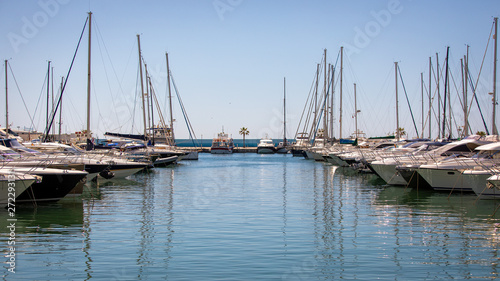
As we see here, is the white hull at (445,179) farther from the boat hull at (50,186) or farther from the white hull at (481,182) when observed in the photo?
Answer: the boat hull at (50,186)

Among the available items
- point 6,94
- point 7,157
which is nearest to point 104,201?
point 7,157

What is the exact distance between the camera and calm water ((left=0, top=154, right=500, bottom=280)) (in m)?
11.7

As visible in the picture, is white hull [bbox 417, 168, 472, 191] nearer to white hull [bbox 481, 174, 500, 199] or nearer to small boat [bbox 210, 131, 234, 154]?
white hull [bbox 481, 174, 500, 199]

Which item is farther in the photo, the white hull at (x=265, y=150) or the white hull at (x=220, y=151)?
the white hull at (x=265, y=150)

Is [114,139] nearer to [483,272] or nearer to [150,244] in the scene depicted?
[150,244]

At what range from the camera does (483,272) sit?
11547 mm

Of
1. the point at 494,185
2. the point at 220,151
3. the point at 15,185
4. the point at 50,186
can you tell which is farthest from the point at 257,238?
the point at 220,151

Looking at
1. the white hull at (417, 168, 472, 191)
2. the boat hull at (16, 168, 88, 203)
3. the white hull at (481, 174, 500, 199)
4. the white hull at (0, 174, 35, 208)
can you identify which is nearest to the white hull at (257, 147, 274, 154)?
the white hull at (417, 168, 472, 191)

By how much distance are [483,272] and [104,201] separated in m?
17.5

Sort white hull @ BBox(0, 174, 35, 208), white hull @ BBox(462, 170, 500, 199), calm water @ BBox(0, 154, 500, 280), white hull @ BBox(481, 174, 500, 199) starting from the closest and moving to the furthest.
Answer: calm water @ BBox(0, 154, 500, 280)
white hull @ BBox(0, 174, 35, 208)
white hull @ BBox(481, 174, 500, 199)
white hull @ BBox(462, 170, 500, 199)

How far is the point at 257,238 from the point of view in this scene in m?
15.1

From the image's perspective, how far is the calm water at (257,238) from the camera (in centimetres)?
1166

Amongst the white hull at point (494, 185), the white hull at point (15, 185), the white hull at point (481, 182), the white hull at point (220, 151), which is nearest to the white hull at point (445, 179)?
the white hull at point (481, 182)

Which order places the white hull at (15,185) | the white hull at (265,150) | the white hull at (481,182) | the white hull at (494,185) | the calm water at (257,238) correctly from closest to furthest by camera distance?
the calm water at (257,238)
the white hull at (15,185)
the white hull at (494,185)
the white hull at (481,182)
the white hull at (265,150)
